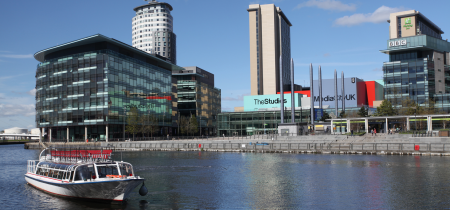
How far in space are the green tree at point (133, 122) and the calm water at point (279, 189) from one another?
6680 cm

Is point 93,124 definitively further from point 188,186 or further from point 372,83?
point 372,83

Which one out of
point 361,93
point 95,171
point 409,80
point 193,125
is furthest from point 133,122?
point 361,93

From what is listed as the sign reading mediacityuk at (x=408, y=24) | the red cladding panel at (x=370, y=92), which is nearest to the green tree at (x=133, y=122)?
the red cladding panel at (x=370, y=92)

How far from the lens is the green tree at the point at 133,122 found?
11631 cm

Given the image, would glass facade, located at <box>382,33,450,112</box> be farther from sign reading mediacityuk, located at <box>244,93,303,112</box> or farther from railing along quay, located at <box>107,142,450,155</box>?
railing along quay, located at <box>107,142,450,155</box>

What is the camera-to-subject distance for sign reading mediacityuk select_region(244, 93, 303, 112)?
165375mm

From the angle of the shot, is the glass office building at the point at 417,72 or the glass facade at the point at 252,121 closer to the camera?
the glass office building at the point at 417,72

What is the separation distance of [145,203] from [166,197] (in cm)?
255

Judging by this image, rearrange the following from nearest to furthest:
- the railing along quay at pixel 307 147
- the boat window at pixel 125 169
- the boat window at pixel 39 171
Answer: the boat window at pixel 125 169 < the boat window at pixel 39 171 < the railing along quay at pixel 307 147

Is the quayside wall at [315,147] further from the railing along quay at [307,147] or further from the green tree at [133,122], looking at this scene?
the green tree at [133,122]

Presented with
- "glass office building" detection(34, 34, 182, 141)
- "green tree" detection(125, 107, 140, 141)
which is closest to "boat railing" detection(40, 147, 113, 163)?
"glass office building" detection(34, 34, 182, 141)

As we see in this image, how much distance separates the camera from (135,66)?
125 metres

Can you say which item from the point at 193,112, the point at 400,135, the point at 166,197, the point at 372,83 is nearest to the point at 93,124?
the point at 193,112

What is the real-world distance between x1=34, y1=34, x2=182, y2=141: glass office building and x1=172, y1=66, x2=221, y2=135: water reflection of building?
1398 inches
